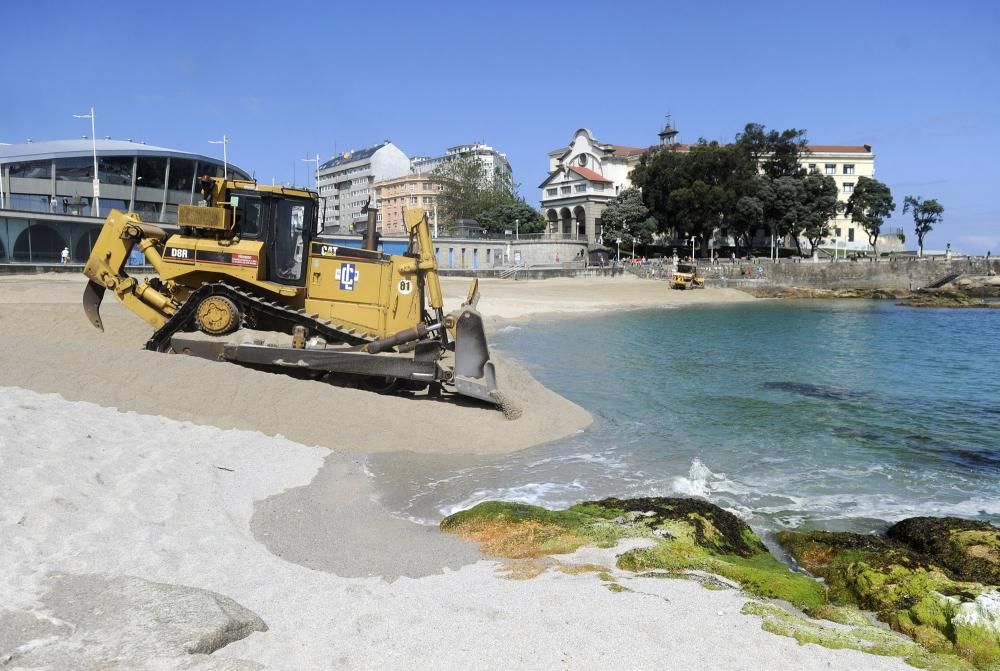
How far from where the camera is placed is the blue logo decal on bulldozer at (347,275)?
522 inches

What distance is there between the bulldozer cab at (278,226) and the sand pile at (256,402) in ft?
7.04

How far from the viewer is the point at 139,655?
4203mm

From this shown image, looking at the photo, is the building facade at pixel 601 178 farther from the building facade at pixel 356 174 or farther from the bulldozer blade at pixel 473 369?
the bulldozer blade at pixel 473 369

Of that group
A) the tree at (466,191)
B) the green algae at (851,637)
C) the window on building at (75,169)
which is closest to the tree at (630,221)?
the tree at (466,191)

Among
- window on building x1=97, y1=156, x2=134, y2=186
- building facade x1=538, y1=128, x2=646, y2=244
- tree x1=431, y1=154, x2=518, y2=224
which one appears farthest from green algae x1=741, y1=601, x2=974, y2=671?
tree x1=431, y1=154, x2=518, y2=224

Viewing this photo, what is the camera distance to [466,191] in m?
97.6

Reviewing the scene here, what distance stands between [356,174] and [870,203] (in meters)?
92.5

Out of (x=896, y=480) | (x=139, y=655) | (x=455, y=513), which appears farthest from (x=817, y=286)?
(x=139, y=655)

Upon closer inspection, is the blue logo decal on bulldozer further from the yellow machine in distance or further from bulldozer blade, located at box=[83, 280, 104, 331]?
the yellow machine in distance

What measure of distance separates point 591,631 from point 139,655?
2.88 m

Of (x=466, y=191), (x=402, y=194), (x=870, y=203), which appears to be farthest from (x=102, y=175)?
(x=870, y=203)

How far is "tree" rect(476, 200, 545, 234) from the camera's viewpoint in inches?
3499

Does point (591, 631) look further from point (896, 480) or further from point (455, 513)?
point (896, 480)

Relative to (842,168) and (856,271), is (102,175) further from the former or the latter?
(842,168)
